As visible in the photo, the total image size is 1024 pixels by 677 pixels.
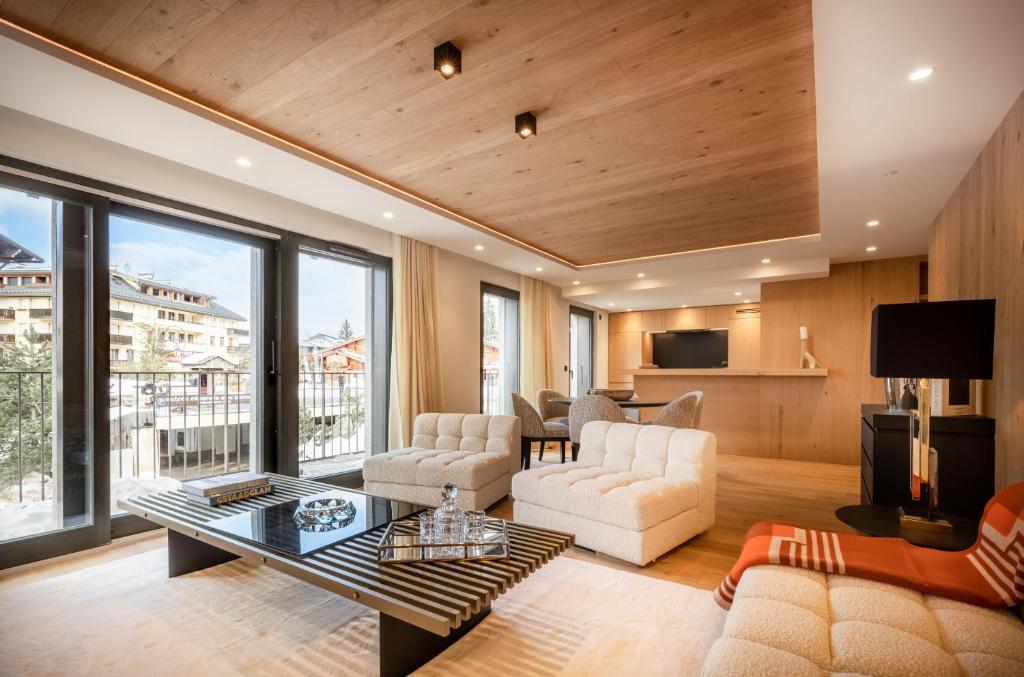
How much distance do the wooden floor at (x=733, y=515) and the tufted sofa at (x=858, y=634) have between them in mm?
1044

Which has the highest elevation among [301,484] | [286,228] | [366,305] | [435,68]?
[435,68]

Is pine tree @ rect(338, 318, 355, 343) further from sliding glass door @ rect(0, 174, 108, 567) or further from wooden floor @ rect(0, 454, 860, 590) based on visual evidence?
wooden floor @ rect(0, 454, 860, 590)

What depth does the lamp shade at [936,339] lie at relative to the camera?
2160mm

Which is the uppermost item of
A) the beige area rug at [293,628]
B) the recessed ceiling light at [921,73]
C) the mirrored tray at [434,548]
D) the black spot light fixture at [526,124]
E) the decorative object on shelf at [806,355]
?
the black spot light fixture at [526,124]

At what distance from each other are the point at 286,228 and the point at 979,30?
14.1ft

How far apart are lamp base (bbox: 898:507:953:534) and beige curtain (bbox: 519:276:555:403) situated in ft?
16.4

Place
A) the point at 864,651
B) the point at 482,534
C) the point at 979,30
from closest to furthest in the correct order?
the point at 864,651 < the point at 979,30 < the point at 482,534

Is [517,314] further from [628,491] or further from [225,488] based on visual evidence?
[225,488]

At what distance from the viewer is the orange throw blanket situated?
1.49 meters

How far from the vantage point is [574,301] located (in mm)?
8477

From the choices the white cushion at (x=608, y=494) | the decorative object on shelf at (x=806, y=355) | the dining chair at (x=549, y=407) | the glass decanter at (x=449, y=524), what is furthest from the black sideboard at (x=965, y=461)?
the dining chair at (x=549, y=407)

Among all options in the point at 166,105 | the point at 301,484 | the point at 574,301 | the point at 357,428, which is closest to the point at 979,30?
the point at 166,105

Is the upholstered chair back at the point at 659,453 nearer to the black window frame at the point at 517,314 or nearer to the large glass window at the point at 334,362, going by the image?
the large glass window at the point at 334,362

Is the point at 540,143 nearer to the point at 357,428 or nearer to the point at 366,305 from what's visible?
the point at 366,305
